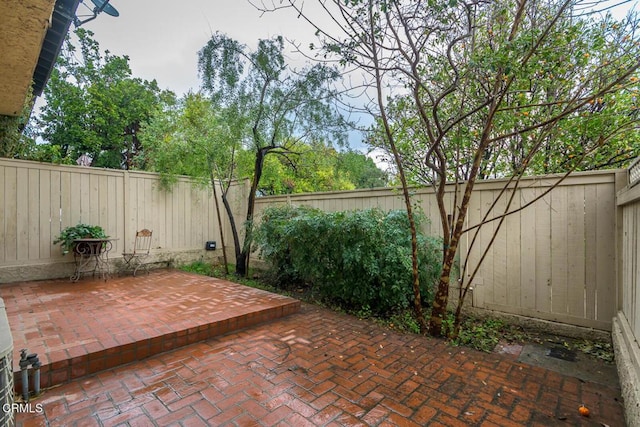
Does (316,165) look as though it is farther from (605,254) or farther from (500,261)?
(605,254)

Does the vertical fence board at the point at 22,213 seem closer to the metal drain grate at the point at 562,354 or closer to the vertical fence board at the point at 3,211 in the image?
the vertical fence board at the point at 3,211

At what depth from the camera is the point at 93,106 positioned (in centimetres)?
1141

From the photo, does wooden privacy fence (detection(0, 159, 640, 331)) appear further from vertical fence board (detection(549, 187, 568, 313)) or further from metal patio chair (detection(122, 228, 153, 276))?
metal patio chair (detection(122, 228, 153, 276))

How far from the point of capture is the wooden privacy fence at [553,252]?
2957 millimetres

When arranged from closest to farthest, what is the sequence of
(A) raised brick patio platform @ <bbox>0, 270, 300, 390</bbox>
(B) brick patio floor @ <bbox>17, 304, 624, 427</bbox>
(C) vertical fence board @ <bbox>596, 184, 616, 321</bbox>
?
1. (B) brick patio floor @ <bbox>17, 304, 624, 427</bbox>
2. (A) raised brick patio platform @ <bbox>0, 270, 300, 390</bbox>
3. (C) vertical fence board @ <bbox>596, 184, 616, 321</bbox>

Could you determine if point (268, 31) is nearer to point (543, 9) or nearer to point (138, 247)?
point (543, 9)

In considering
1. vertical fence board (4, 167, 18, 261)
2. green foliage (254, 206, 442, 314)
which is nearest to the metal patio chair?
vertical fence board (4, 167, 18, 261)

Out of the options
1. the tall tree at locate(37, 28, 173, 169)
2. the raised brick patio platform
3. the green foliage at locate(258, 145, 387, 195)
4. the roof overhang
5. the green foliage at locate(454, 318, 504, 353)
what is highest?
the tall tree at locate(37, 28, 173, 169)

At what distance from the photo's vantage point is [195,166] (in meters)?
5.77

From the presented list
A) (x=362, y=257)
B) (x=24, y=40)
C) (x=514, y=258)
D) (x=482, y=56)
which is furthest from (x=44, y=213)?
(x=514, y=258)

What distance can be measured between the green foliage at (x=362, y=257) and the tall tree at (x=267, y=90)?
1.58m

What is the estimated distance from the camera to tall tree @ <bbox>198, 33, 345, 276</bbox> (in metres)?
4.91

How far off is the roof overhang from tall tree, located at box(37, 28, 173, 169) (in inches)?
288

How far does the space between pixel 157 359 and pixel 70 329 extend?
3.17 ft
